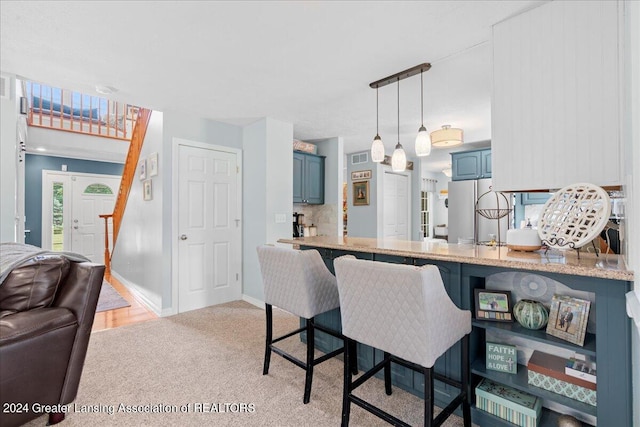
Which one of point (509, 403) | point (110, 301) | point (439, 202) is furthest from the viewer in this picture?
point (439, 202)

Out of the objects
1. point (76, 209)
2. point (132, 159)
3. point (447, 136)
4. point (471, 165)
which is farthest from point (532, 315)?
point (76, 209)

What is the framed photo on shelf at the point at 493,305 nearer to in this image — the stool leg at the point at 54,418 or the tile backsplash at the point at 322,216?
the stool leg at the point at 54,418

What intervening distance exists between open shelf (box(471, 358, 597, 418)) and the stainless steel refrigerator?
11.6 ft

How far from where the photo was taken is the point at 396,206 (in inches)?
A: 242

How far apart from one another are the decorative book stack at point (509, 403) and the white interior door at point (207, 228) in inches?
126

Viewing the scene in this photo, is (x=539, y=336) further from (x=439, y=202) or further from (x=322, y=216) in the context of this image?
(x=439, y=202)

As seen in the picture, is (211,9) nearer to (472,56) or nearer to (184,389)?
(472,56)

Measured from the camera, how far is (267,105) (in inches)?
137

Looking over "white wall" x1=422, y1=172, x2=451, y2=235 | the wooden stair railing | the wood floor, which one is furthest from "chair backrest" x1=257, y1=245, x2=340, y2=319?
"white wall" x1=422, y1=172, x2=451, y2=235

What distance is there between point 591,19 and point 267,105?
2.78m

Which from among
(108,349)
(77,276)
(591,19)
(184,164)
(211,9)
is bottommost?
(108,349)

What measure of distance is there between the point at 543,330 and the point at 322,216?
3798 millimetres

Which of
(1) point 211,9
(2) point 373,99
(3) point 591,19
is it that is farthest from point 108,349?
(3) point 591,19

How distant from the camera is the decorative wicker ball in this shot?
1.52m
